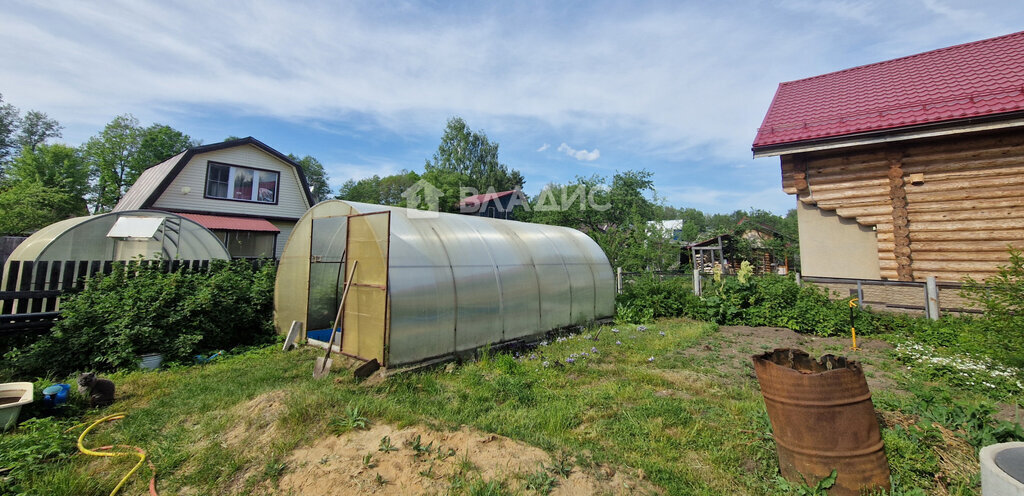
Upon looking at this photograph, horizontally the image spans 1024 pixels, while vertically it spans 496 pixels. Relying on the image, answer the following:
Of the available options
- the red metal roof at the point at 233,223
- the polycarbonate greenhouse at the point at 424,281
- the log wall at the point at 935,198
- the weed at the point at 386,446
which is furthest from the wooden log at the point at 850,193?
the red metal roof at the point at 233,223

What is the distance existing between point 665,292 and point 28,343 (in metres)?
12.6

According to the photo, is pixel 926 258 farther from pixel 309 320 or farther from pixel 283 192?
pixel 283 192

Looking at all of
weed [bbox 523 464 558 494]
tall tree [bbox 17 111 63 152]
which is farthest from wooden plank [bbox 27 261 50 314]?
tall tree [bbox 17 111 63 152]

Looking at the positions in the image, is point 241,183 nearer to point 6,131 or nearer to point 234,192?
point 234,192

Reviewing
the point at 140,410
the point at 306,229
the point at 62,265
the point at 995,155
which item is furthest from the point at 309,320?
the point at 995,155

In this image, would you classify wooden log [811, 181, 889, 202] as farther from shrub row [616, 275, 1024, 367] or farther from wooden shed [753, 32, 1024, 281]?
shrub row [616, 275, 1024, 367]

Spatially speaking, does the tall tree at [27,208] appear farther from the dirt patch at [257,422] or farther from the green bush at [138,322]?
the dirt patch at [257,422]

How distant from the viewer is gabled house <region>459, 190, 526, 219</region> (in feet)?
111

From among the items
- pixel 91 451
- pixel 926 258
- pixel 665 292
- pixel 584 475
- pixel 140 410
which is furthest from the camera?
pixel 665 292

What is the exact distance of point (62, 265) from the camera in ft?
20.7

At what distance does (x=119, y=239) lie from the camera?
951cm

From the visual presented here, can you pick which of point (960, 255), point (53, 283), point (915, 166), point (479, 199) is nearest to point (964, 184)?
point (915, 166)

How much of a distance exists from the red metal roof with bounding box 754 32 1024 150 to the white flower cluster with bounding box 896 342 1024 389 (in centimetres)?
488

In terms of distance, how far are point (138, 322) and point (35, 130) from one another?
1808 inches
